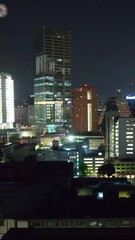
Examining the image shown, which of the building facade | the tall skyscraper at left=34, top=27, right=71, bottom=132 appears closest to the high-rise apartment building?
the tall skyscraper at left=34, top=27, right=71, bottom=132

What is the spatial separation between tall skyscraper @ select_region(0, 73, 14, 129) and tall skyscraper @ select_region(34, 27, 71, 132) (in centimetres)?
182

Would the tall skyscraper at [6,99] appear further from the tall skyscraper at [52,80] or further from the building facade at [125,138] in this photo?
the building facade at [125,138]

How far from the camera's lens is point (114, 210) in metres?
5.67

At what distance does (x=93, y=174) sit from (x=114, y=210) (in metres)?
7.90

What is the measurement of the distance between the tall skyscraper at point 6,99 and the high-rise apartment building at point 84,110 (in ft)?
14.5

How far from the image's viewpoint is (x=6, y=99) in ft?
79.5

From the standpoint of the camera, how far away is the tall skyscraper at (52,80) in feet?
80.5

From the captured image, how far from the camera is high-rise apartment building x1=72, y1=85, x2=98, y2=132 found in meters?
24.7
